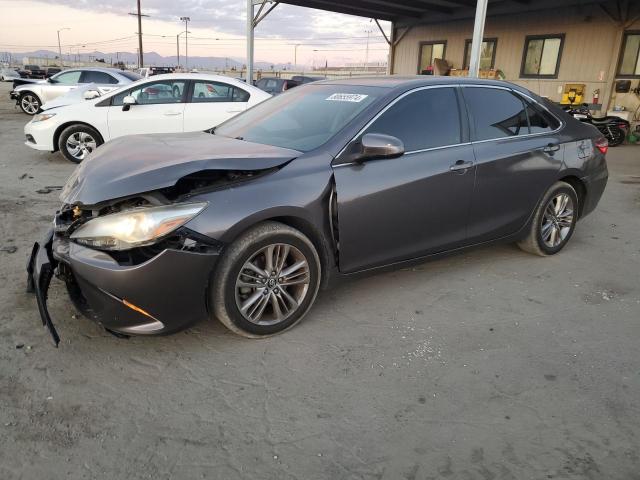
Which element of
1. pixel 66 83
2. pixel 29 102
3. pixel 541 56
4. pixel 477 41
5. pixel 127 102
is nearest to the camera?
pixel 127 102

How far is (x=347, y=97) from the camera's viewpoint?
3.76m

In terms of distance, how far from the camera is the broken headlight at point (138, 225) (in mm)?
2674

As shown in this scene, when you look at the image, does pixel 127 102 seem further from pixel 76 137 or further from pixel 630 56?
pixel 630 56

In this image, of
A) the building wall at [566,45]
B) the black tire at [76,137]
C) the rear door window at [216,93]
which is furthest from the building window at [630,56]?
the black tire at [76,137]

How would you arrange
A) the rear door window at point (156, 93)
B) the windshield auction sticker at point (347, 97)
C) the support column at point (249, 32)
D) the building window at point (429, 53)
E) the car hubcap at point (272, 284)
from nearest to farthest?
the car hubcap at point (272, 284) < the windshield auction sticker at point (347, 97) < the rear door window at point (156, 93) < the support column at point (249, 32) < the building window at point (429, 53)

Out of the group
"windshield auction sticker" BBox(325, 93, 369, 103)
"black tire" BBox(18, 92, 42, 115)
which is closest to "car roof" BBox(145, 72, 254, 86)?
"windshield auction sticker" BBox(325, 93, 369, 103)

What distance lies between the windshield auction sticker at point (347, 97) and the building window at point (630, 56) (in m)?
14.1

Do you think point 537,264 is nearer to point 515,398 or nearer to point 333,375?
point 515,398

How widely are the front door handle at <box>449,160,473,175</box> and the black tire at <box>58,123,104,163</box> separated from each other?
6768mm

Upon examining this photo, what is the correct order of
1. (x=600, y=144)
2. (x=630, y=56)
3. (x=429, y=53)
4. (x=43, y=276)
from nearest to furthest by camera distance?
(x=43, y=276), (x=600, y=144), (x=630, y=56), (x=429, y=53)

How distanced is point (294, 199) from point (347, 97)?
45.2 inches

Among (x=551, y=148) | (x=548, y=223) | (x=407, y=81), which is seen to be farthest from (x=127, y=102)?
(x=548, y=223)

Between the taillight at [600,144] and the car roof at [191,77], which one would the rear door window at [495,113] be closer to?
the taillight at [600,144]

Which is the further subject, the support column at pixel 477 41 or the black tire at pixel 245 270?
the support column at pixel 477 41
